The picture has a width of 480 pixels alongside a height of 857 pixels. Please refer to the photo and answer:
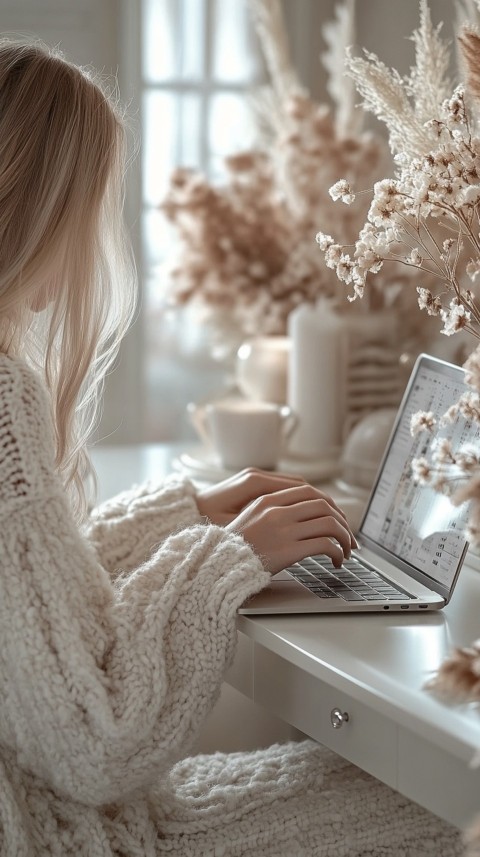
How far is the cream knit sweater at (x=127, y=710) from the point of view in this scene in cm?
87

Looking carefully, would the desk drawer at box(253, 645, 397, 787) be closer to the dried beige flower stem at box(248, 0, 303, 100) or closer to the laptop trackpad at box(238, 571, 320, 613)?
the laptop trackpad at box(238, 571, 320, 613)

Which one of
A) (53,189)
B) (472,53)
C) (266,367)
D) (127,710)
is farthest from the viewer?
(266,367)

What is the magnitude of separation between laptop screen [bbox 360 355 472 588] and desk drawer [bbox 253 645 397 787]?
0.61 ft

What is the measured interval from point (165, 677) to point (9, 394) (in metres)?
0.27

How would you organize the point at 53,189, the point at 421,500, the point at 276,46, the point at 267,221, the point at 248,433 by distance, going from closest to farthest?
1. the point at 53,189
2. the point at 421,500
3. the point at 248,433
4. the point at 267,221
5. the point at 276,46

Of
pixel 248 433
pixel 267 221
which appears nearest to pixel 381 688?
pixel 248 433

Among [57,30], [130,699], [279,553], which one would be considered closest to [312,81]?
[57,30]

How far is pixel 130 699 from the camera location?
0.88 meters

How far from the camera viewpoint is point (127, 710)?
0.87 meters

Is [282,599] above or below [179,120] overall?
below

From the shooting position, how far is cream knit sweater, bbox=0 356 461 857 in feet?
2.85

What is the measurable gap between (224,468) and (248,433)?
0.07m

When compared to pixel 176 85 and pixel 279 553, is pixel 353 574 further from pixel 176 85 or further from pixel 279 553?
pixel 176 85

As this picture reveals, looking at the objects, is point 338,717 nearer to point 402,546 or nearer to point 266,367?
point 402,546
